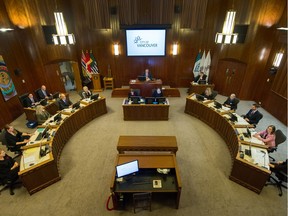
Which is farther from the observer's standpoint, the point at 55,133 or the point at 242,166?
the point at 55,133

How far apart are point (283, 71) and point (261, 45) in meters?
1.55

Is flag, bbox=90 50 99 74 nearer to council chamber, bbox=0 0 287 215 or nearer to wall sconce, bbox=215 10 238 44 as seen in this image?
council chamber, bbox=0 0 287 215

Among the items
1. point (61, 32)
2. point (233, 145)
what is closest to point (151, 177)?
point (233, 145)

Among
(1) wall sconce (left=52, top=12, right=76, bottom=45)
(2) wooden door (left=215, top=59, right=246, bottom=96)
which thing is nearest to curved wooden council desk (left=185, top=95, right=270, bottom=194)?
(2) wooden door (left=215, top=59, right=246, bottom=96)

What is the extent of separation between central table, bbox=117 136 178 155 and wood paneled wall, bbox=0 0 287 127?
5.75m

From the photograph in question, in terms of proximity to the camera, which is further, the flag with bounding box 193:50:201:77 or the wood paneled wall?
the flag with bounding box 193:50:201:77

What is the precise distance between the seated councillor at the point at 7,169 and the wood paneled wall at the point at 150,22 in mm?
3803

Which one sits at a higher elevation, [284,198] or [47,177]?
[47,177]

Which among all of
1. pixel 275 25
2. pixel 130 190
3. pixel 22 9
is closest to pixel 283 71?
pixel 275 25

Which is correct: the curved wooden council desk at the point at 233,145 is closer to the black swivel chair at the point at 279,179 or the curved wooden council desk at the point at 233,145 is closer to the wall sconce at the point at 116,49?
the black swivel chair at the point at 279,179

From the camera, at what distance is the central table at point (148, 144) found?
4.88 m

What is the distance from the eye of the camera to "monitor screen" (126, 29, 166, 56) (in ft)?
31.5

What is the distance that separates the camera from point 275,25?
771cm

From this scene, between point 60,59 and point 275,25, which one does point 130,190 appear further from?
point 275,25
